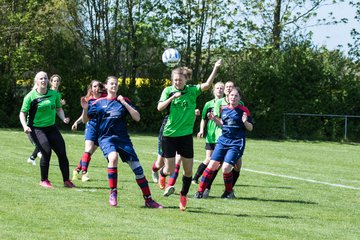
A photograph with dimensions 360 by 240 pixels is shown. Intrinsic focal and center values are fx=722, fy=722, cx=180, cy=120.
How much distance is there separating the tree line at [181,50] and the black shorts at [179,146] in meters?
22.6

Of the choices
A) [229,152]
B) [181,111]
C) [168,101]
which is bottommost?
[229,152]

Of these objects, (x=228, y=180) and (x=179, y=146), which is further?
(x=228, y=180)

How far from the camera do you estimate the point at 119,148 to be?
9750mm

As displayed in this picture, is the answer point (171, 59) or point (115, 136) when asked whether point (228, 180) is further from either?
point (171, 59)

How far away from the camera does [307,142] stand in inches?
1224

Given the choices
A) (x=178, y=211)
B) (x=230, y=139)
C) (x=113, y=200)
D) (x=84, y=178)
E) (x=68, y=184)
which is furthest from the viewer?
(x=84, y=178)

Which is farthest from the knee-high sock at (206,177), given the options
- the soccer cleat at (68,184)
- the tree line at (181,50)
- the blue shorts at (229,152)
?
the tree line at (181,50)

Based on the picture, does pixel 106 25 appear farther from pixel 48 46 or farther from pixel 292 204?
pixel 292 204

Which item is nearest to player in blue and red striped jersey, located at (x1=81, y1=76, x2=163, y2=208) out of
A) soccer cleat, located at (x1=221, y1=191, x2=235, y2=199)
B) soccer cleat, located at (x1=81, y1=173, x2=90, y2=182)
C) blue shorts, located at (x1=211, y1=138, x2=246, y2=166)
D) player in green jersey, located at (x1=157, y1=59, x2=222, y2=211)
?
player in green jersey, located at (x1=157, y1=59, x2=222, y2=211)

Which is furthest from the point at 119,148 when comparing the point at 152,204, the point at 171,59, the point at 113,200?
the point at 171,59

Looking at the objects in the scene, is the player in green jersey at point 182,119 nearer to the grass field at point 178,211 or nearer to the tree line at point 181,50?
the grass field at point 178,211

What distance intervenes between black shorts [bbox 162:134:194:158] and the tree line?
74.2ft

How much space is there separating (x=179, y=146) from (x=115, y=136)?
938 millimetres

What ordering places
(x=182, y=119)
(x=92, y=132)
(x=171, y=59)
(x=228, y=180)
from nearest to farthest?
(x=182, y=119)
(x=228, y=180)
(x=171, y=59)
(x=92, y=132)
